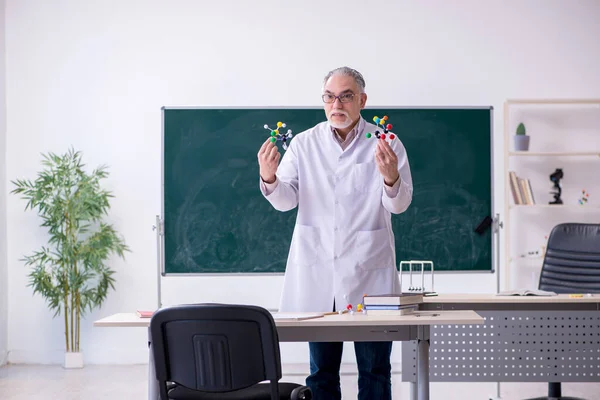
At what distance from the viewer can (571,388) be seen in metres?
5.04

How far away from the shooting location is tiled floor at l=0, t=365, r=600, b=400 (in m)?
4.76

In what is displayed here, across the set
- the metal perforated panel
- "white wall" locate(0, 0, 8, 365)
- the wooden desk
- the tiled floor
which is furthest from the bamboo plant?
the wooden desk

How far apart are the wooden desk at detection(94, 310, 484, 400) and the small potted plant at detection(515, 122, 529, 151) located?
351 centimetres

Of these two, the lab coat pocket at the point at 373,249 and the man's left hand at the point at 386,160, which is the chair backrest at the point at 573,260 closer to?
the lab coat pocket at the point at 373,249

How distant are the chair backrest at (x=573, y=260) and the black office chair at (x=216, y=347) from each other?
2811 mm

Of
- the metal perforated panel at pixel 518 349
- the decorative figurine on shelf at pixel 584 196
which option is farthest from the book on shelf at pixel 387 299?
the decorative figurine on shelf at pixel 584 196

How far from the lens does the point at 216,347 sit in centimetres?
211

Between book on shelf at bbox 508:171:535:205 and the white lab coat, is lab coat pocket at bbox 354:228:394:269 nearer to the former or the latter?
the white lab coat

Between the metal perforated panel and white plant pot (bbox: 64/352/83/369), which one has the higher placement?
the metal perforated panel

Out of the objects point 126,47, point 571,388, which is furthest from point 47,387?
point 571,388

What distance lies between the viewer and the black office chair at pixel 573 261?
172 inches

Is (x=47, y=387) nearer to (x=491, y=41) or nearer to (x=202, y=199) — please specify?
(x=202, y=199)

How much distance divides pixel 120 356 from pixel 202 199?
147cm

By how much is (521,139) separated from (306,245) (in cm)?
349
